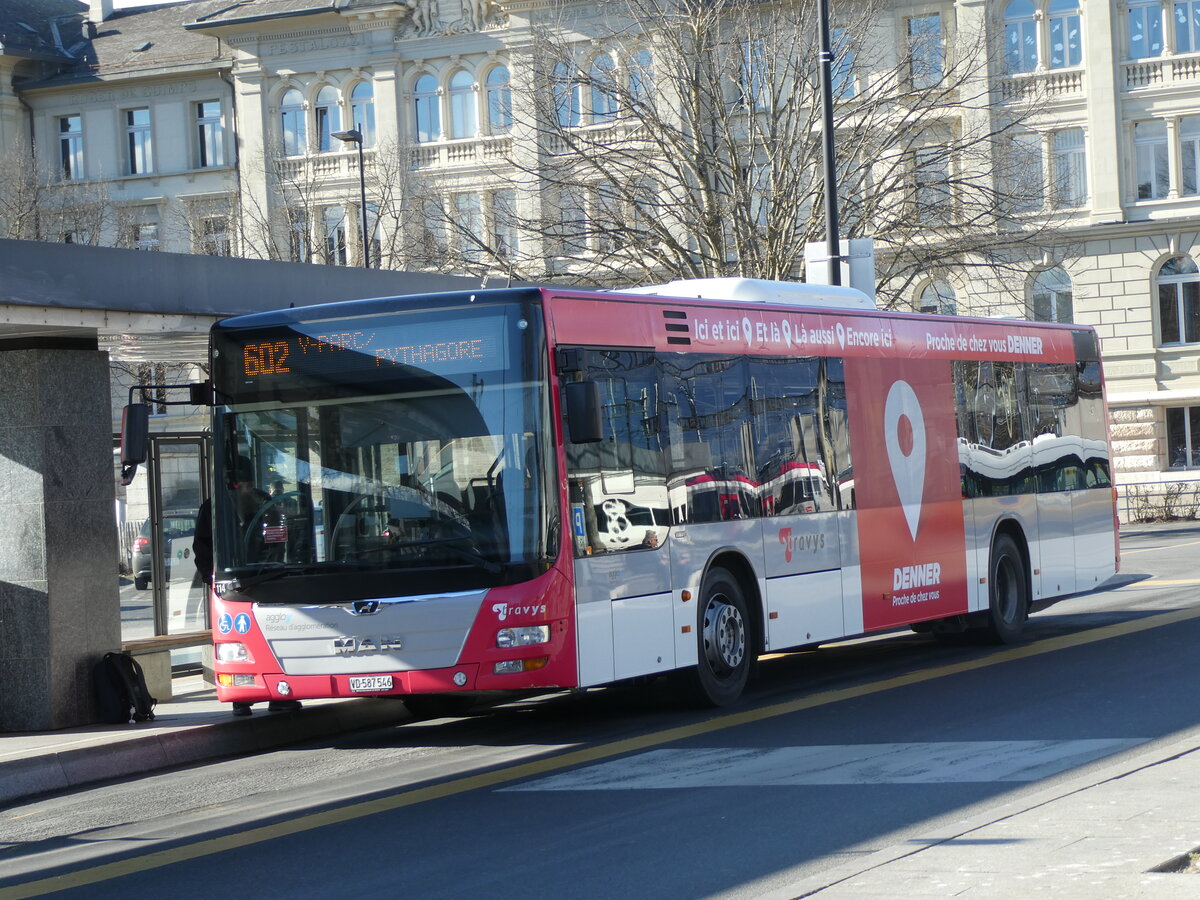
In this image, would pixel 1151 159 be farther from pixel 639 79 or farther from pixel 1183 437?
pixel 639 79

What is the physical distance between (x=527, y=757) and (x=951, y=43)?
26329mm

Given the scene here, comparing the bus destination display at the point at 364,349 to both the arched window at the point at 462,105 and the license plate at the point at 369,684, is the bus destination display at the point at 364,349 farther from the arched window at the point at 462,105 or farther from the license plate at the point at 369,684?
the arched window at the point at 462,105

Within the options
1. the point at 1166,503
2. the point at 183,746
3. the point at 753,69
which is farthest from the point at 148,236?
the point at 183,746

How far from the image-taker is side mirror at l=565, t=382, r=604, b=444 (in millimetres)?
11125

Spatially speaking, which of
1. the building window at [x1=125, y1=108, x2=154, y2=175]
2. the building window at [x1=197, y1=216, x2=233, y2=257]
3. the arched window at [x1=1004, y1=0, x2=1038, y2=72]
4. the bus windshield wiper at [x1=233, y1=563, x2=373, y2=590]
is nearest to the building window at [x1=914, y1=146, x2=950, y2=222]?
the arched window at [x1=1004, y1=0, x2=1038, y2=72]

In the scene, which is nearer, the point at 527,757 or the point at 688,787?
the point at 688,787

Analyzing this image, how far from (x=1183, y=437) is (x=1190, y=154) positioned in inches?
294

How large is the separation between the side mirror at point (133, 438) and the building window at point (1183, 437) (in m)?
38.6

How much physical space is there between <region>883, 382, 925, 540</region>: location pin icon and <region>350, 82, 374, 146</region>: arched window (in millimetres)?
38982

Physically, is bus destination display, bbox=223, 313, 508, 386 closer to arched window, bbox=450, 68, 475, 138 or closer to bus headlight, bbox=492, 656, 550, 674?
bus headlight, bbox=492, 656, 550, 674

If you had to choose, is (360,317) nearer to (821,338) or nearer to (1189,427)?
(821,338)

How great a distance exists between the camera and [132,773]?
11.9m

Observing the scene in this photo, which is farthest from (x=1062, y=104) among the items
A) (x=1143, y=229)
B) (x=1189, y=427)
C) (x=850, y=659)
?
(x=850, y=659)

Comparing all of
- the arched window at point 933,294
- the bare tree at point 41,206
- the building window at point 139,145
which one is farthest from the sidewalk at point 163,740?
the building window at point 139,145
